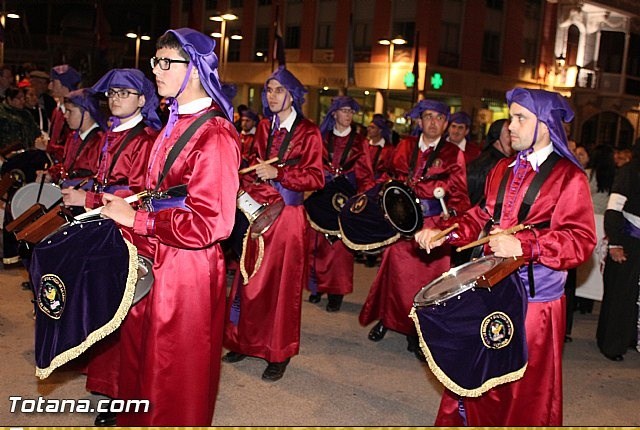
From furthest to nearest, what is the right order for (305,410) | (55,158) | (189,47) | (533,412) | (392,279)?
(55,158) → (392,279) → (305,410) → (533,412) → (189,47)

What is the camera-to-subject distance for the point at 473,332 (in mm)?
3447

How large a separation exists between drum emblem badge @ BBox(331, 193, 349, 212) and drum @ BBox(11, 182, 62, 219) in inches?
122

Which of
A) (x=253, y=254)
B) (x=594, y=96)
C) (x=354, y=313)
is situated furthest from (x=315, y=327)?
(x=594, y=96)

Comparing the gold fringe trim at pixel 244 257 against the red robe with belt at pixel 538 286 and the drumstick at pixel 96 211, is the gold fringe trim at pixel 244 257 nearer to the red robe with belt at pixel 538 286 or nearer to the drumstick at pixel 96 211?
the drumstick at pixel 96 211

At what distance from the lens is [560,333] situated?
3854 millimetres

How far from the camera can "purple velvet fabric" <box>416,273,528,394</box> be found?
11.3ft

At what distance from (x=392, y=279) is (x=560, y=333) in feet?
9.76

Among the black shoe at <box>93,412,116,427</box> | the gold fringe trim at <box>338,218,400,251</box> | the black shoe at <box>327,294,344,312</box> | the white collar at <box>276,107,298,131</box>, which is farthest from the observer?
the black shoe at <box>327,294,344,312</box>

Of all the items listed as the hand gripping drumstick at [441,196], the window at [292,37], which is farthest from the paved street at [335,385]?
the window at [292,37]

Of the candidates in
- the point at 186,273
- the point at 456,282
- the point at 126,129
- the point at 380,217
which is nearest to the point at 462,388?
the point at 456,282

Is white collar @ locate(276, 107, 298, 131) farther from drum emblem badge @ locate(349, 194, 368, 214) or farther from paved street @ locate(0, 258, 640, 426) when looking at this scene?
paved street @ locate(0, 258, 640, 426)

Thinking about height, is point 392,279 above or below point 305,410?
above

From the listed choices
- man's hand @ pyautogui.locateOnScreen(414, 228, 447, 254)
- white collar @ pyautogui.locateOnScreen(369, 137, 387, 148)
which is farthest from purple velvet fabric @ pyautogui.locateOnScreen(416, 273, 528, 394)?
white collar @ pyautogui.locateOnScreen(369, 137, 387, 148)

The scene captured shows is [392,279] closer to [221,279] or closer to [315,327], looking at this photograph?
[315,327]
